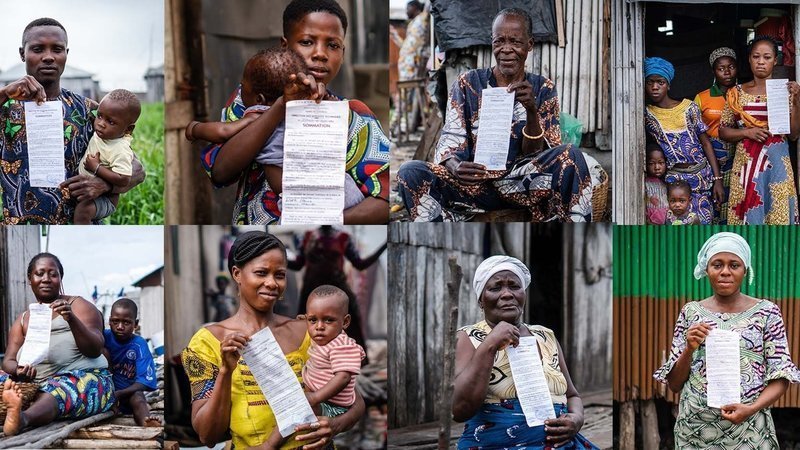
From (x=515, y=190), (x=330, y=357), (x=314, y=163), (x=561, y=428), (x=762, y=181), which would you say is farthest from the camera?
(x=762, y=181)

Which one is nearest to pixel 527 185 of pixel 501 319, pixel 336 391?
pixel 501 319

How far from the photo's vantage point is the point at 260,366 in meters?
5.74

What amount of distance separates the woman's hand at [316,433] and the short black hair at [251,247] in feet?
3.13

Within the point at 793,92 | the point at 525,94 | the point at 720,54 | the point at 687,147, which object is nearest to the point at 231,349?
the point at 525,94

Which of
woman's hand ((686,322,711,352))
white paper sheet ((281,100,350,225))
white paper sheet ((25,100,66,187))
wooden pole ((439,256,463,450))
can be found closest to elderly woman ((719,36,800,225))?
woman's hand ((686,322,711,352))

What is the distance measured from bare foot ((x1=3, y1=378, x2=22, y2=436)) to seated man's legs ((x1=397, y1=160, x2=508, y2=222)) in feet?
Result: 8.40

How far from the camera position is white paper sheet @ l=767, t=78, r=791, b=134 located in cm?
623

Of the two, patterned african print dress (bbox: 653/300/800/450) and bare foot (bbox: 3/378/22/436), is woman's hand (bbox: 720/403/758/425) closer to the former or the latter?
patterned african print dress (bbox: 653/300/800/450)

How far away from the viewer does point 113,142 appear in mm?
6160

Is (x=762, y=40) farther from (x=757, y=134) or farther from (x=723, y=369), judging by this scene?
(x=723, y=369)

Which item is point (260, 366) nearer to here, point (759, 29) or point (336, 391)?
point (336, 391)

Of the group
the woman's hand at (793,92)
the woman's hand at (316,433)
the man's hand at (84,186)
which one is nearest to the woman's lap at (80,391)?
the man's hand at (84,186)

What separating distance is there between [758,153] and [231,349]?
3.34m

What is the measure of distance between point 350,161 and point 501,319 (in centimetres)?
125
